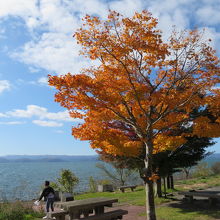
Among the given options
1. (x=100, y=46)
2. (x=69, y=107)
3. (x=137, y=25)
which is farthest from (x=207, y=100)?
(x=69, y=107)

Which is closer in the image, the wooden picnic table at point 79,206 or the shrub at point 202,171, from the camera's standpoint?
the wooden picnic table at point 79,206

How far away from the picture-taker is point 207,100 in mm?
9875

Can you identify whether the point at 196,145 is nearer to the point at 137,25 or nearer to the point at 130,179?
the point at 137,25

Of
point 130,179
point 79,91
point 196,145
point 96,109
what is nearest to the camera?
point 79,91

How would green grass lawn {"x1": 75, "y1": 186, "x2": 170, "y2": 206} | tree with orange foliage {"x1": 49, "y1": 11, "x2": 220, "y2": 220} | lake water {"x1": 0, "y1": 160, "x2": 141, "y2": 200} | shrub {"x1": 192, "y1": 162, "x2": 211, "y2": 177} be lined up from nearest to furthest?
tree with orange foliage {"x1": 49, "y1": 11, "x2": 220, "y2": 220}, green grass lawn {"x1": 75, "y1": 186, "x2": 170, "y2": 206}, lake water {"x1": 0, "y1": 160, "x2": 141, "y2": 200}, shrub {"x1": 192, "y1": 162, "x2": 211, "y2": 177}

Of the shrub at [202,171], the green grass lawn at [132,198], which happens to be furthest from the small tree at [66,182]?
the shrub at [202,171]

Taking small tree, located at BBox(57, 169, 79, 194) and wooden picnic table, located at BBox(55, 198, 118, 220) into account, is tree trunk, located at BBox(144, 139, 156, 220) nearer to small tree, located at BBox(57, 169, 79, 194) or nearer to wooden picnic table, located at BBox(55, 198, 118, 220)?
wooden picnic table, located at BBox(55, 198, 118, 220)

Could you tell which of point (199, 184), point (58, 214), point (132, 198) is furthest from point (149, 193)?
point (199, 184)

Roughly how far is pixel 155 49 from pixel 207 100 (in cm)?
322

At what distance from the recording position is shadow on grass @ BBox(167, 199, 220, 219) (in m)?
10.8

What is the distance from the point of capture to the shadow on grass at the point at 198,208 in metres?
10.8

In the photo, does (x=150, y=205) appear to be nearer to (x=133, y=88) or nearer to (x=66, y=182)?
(x=133, y=88)

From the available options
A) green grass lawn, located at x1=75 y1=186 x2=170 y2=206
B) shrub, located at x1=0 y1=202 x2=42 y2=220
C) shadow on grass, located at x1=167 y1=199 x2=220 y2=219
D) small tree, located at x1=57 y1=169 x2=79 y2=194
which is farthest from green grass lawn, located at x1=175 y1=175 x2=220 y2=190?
shrub, located at x1=0 y1=202 x2=42 y2=220

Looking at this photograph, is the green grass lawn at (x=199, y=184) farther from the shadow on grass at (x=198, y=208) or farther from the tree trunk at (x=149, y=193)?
the tree trunk at (x=149, y=193)
